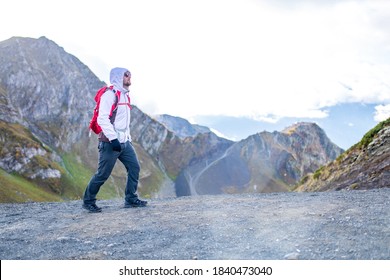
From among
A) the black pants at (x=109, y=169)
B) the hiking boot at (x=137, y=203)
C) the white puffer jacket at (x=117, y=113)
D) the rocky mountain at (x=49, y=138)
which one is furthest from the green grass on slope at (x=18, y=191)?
the white puffer jacket at (x=117, y=113)

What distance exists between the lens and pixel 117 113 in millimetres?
10961

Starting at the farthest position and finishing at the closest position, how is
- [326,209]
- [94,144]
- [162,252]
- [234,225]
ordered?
[94,144]
[326,209]
[234,225]
[162,252]

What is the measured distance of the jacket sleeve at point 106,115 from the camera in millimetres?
10445

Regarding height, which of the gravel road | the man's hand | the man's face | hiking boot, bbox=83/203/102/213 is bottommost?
hiking boot, bbox=83/203/102/213

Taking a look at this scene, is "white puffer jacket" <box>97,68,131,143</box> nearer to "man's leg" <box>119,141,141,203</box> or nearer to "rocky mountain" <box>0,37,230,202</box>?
"man's leg" <box>119,141,141,203</box>

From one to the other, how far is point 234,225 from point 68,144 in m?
162

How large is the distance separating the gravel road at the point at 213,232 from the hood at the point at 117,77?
147 inches

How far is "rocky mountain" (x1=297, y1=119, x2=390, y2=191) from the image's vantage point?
20.0 meters

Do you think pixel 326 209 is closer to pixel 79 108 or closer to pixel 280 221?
pixel 280 221

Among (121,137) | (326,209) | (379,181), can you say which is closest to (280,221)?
(326,209)

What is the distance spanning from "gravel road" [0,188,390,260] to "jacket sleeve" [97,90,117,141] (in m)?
2.29

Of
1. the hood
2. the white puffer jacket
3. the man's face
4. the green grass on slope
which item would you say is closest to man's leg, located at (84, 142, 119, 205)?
the white puffer jacket

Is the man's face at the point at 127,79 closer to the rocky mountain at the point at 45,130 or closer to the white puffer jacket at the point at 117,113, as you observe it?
the white puffer jacket at the point at 117,113

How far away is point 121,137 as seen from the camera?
1119cm
